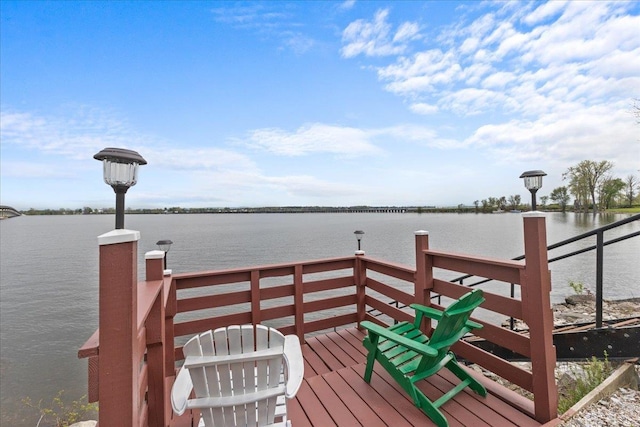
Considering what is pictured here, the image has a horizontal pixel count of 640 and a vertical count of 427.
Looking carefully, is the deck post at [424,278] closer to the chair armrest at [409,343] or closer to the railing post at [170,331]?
the chair armrest at [409,343]

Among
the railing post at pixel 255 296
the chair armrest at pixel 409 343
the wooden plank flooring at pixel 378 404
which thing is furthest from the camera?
the railing post at pixel 255 296

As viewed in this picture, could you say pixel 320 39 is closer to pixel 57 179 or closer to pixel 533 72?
pixel 533 72

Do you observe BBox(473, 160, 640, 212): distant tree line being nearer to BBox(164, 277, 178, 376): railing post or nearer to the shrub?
BBox(164, 277, 178, 376): railing post

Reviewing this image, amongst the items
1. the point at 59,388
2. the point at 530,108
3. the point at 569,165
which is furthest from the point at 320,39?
the point at 569,165

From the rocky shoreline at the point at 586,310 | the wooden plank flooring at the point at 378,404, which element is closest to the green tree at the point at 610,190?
the rocky shoreline at the point at 586,310

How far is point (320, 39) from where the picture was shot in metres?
9.80

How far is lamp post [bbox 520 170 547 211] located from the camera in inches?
87.2

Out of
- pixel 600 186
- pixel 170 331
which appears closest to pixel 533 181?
pixel 170 331

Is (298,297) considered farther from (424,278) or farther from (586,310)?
(586,310)

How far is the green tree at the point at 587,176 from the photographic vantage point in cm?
1484

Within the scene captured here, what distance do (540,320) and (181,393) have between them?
2.24m

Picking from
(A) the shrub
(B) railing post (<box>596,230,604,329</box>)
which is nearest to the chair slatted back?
(B) railing post (<box>596,230,604,329</box>)

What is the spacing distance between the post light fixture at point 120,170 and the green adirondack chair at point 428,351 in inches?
66.9

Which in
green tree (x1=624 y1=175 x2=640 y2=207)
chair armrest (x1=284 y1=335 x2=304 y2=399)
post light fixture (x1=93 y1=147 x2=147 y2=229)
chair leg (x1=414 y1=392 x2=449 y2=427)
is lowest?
chair leg (x1=414 y1=392 x2=449 y2=427)
